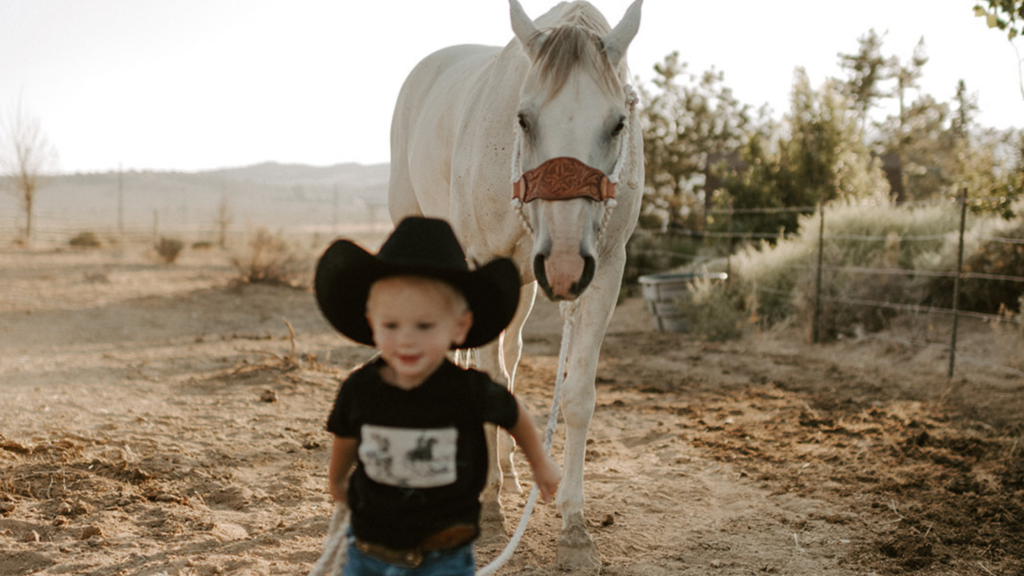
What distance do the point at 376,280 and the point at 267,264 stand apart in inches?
509

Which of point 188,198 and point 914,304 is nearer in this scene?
point 914,304

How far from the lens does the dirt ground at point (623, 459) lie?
308 cm

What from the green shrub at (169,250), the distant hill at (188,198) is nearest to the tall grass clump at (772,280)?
the green shrub at (169,250)

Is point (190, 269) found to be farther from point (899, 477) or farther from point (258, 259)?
point (899, 477)

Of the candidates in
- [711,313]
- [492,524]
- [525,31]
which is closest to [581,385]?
[492,524]

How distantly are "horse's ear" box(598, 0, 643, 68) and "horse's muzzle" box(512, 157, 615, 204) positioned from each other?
0.52 meters

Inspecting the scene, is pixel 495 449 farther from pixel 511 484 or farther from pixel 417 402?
pixel 417 402

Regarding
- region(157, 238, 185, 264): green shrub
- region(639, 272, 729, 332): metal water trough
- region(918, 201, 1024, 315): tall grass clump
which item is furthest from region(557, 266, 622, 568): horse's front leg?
region(157, 238, 185, 264): green shrub

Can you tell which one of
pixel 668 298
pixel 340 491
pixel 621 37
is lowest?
pixel 668 298

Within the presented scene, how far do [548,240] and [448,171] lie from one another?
5.41 feet

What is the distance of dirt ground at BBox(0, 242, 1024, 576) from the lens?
3.08 meters

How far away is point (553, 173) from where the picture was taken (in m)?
2.36

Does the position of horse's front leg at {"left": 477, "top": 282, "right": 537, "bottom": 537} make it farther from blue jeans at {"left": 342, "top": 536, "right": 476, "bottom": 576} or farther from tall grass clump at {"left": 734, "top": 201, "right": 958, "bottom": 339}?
tall grass clump at {"left": 734, "top": 201, "right": 958, "bottom": 339}

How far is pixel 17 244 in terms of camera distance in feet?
73.5
